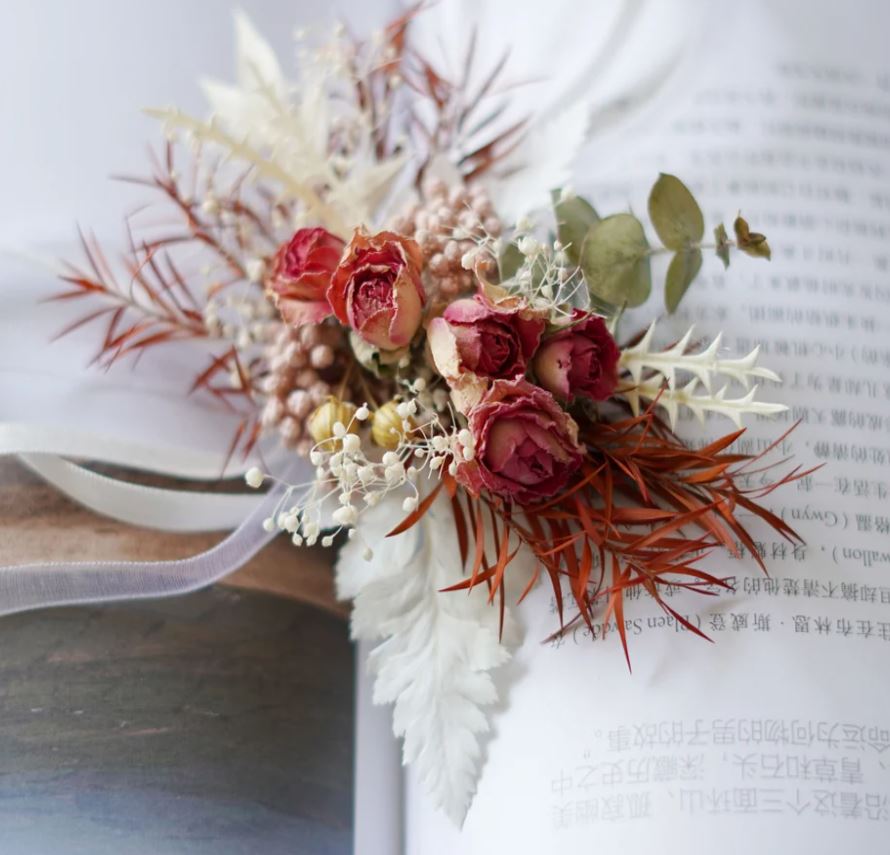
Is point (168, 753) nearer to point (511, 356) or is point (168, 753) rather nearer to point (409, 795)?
point (409, 795)

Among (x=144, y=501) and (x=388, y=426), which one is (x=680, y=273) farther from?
(x=144, y=501)

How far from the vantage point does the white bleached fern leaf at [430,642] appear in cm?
49

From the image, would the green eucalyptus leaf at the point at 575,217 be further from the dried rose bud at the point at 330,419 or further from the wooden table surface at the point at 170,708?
the wooden table surface at the point at 170,708

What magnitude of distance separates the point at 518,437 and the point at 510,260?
0.13 meters

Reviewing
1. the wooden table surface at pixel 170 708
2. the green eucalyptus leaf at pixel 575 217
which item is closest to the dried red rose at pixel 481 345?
the green eucalyptus leaf at pixel 575 217

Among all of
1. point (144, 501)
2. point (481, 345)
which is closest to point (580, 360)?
point (481, 345)

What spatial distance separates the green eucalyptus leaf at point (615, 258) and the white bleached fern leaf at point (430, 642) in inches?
6.1

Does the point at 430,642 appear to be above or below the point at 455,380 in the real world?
below

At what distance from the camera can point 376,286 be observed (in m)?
0.46

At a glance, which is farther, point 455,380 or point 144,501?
point 144,501

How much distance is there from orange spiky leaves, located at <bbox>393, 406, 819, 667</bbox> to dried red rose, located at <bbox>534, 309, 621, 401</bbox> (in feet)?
0.10

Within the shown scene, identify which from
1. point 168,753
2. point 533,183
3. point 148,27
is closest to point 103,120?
point 148,27

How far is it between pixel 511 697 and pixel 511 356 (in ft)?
0.62

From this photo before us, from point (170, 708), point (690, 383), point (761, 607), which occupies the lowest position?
point (170, 708)
